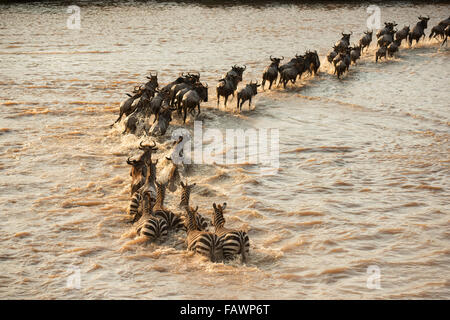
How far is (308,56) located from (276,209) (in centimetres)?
1126

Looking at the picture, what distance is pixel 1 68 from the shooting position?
21.7 meters

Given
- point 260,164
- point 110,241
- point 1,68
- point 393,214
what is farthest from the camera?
point 1,68

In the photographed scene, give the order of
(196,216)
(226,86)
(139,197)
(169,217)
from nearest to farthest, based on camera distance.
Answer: (196,216) → (169,217) → (139,197) → (226,86)

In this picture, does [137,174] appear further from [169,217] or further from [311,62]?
[311,62]

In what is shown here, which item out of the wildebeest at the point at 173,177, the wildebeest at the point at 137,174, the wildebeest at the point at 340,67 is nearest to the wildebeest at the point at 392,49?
the wildebeest at the point at 340,67

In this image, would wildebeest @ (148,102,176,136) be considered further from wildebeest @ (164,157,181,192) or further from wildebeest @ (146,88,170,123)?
wildebeest @ (164,157,181,192)

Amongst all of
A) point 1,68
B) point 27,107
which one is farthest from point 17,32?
point 27,107

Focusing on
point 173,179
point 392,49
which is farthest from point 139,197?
point 392,49

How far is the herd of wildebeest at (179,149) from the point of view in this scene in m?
7.45

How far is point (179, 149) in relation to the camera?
10.9 metres

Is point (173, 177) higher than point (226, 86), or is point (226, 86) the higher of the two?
point (226, 86)

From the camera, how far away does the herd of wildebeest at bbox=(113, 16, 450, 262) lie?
24.4 ft

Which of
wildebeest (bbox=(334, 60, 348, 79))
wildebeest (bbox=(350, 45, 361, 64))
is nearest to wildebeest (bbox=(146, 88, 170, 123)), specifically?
wildebeest (bbox=(334, 60, 348, 79))
